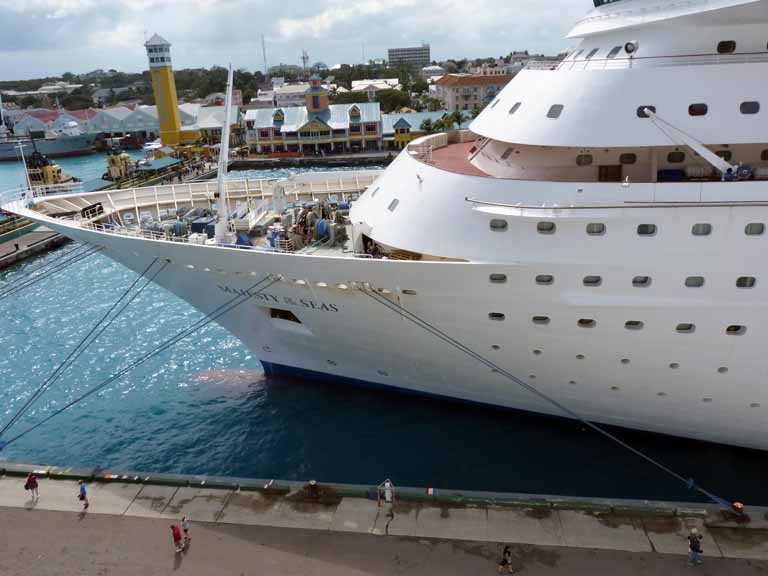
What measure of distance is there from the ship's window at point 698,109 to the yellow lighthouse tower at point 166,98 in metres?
64.0

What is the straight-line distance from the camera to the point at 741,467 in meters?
11.6

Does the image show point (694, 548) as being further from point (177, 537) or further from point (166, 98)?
point (166, 98)

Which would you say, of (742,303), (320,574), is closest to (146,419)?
(320,574)

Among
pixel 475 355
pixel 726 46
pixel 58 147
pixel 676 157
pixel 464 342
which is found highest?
pixel 726 46

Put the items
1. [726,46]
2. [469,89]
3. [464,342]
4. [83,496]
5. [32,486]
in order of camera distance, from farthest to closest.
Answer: [469,89] < [464,342] < [726,46] < [32,486] < [83,496]

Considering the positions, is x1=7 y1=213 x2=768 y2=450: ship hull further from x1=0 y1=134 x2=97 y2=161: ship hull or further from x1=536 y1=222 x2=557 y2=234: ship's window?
x1=0 y1=134 x2=97 y2=161: ship hull

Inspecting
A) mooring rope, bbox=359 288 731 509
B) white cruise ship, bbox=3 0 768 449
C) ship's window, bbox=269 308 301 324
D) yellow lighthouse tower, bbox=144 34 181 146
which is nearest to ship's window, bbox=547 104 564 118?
white cruise ship, bbox=3 0 768 449

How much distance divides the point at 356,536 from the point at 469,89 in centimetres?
8215

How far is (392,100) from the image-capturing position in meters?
89.9

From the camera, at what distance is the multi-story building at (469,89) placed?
8262 centimetres

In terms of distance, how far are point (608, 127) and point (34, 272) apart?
28230 millimetres

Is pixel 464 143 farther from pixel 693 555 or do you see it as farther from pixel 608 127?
pixel 693 555

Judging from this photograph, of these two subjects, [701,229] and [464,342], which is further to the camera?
[464,342]

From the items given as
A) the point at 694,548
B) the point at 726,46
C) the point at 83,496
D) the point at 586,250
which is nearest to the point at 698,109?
the point at 726,46
